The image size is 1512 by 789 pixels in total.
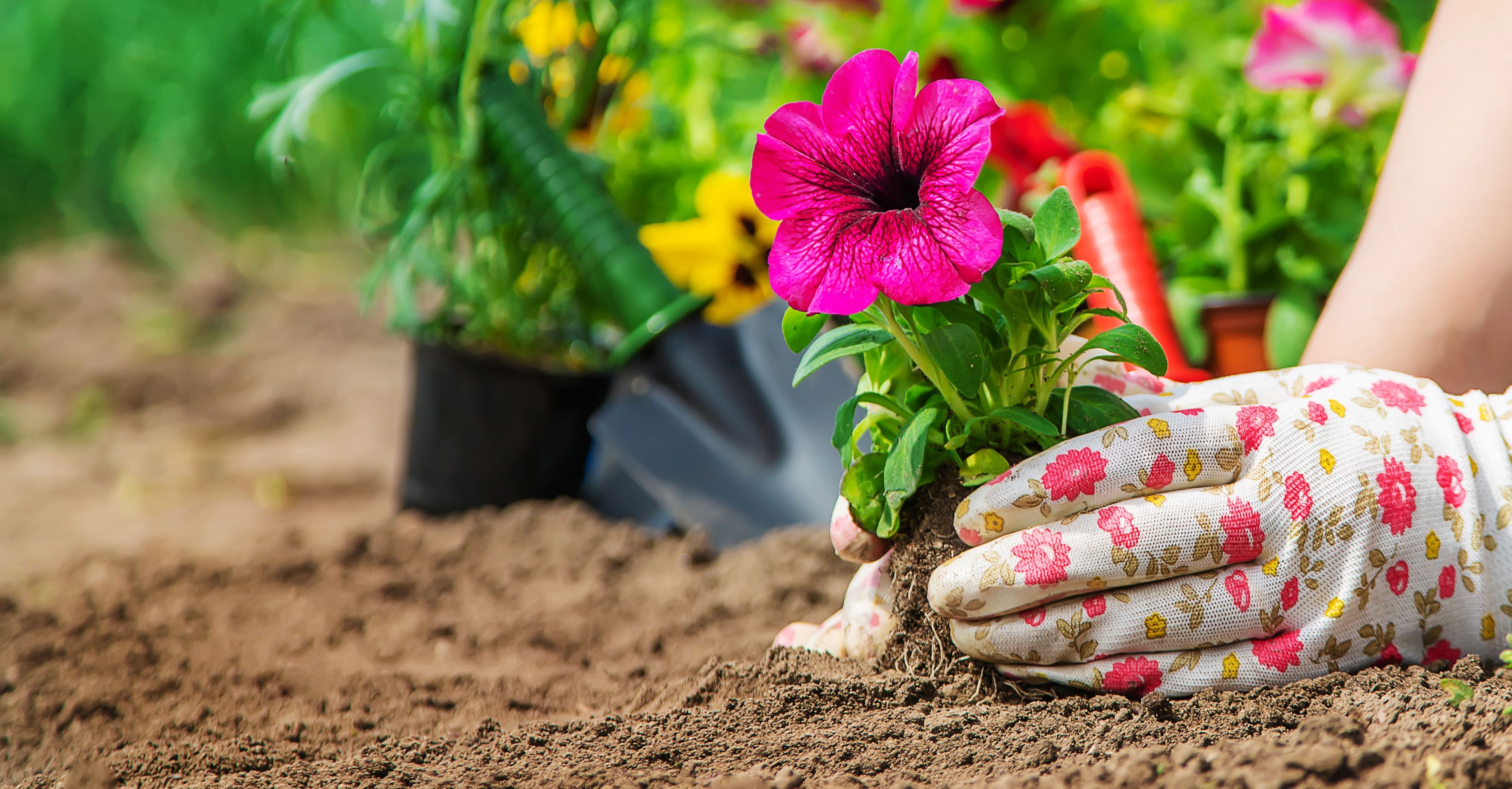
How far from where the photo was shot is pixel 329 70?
154 cm

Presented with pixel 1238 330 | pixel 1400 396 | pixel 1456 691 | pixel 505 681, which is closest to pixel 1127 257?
pixel 1238 330

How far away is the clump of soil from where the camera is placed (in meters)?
0.80

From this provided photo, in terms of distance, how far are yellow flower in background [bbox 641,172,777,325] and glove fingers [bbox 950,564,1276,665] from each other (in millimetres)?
990

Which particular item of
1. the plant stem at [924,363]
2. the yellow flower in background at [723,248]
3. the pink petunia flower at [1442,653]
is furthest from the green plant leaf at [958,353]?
the yellow flower in background at [723,248]

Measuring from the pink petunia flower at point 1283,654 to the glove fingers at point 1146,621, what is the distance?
1cm

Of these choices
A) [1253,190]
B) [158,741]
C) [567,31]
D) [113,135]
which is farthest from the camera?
[113,135]

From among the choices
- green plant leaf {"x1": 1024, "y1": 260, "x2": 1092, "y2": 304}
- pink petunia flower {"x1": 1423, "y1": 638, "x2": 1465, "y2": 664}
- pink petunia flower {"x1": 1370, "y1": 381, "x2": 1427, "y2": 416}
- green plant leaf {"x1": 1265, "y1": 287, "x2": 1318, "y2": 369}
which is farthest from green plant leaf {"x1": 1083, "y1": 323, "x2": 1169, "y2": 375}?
green plant leaf {"x1": 1265, "y1": 287, "x2": 1318, "y2": 369}

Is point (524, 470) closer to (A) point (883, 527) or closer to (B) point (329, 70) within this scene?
(B) point (329, 70)

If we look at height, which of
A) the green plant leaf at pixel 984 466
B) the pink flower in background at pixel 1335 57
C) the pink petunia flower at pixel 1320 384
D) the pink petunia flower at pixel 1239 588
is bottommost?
the pink petunia flower at pixel 1239 588

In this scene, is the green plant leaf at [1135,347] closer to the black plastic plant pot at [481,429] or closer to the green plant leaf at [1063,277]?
the green plant leaf at [1063,277]

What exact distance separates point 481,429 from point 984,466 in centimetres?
110

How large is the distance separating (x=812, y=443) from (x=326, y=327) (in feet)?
8.36

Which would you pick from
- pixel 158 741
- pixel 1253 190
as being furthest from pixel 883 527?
pixel 1253 190

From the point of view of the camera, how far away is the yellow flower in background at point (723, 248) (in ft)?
5.53
